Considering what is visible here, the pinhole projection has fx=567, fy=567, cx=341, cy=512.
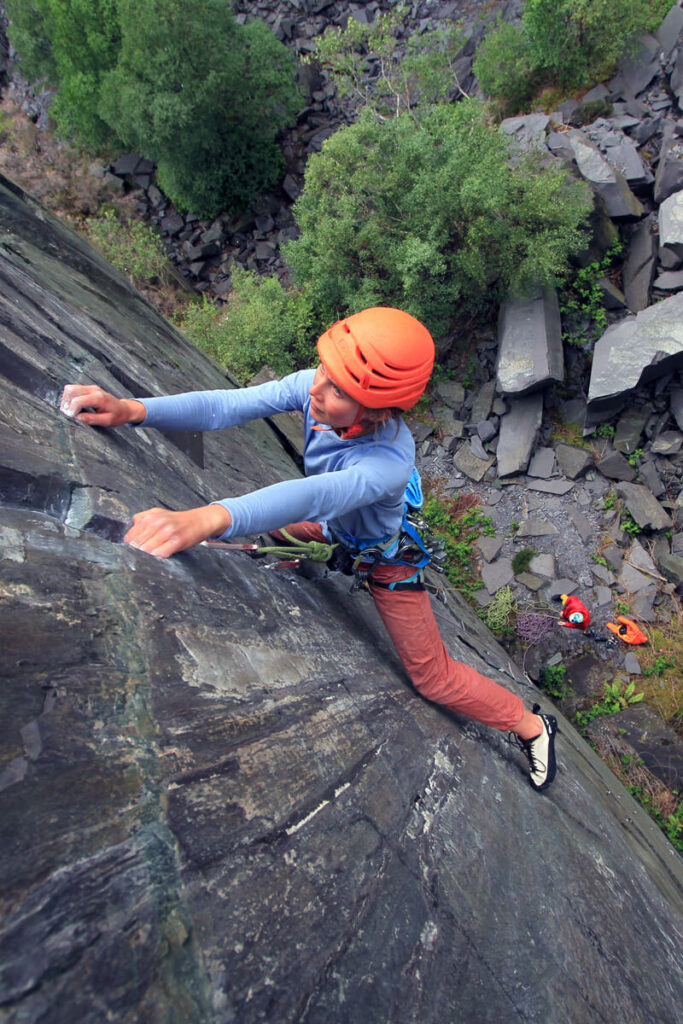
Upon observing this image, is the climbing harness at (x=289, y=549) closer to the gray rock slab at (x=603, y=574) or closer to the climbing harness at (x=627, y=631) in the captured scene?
the climbing harness at (x=627, y=631)

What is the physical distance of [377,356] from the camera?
203cm

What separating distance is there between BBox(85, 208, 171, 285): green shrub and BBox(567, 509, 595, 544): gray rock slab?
10.4 meters

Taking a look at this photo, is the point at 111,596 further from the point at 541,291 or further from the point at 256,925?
the point at 541,291

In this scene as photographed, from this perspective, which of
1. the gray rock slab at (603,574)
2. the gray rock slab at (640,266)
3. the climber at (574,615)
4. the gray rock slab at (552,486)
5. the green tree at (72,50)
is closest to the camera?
the climber at (574,615)

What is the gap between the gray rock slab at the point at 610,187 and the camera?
26.6 ft

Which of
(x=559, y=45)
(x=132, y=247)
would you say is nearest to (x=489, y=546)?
(x=559, y=45)

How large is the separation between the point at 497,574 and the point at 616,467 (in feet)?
7.14

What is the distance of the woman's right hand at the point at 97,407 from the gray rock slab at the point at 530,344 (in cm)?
652

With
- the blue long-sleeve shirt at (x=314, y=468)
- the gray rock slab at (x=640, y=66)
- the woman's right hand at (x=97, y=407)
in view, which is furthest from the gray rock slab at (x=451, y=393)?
the woman's right hand at (x=97, y=407)

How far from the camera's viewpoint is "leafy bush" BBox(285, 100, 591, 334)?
7578mm

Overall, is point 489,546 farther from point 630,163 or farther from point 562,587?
point 630,163

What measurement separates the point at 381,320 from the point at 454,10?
15296mm

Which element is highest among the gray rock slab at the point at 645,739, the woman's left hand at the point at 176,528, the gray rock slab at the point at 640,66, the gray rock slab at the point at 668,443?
the woman's left hand at the point at 176,528

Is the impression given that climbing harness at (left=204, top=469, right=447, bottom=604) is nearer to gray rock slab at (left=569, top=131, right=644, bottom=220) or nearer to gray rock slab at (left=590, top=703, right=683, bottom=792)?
gray rock slab at (left=590, top=703, right=683, bottom=792)
